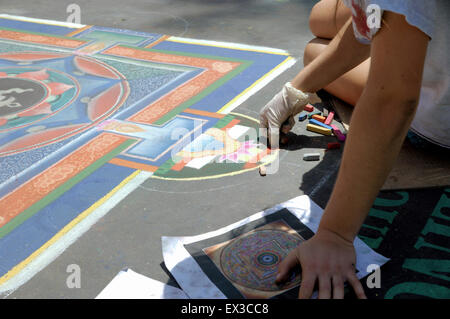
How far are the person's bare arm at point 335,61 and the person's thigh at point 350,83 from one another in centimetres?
11

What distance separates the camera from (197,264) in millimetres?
1407

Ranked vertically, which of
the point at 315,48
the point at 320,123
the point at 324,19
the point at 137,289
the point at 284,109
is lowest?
the point at 137,289

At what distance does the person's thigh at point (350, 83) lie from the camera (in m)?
2.04

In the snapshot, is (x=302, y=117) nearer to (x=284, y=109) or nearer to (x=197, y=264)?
(x=284, y=109)

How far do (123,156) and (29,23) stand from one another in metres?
2.20

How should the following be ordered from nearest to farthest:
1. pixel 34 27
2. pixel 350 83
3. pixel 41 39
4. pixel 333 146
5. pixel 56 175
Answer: pixel 56 175 < pixel 333 146 < pixel 350 83 < pixel 41 39 < pixel 34 27

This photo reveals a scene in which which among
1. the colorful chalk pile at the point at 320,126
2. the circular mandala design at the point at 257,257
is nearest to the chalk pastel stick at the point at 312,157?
the colorful chalk pile at the point at 320,126

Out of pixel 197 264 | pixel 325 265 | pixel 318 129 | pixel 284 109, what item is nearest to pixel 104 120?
pixel 284 109

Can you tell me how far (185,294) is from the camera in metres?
1.31

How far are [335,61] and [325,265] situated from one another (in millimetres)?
936

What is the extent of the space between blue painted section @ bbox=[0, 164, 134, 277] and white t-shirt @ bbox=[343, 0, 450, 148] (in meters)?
1.01

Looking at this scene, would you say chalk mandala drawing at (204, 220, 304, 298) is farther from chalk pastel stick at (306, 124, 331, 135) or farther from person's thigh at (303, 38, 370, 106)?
person's thigh at (303, 38, 370, 106)

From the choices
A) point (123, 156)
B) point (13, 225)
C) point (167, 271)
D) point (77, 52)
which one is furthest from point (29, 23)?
point (167, 271)

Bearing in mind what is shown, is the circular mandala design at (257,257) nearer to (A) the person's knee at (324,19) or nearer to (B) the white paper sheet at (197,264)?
(B) the white paper sheet at (197,264)
